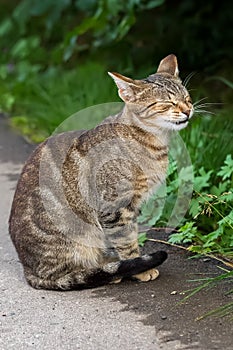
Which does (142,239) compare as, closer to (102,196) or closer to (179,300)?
(102,196)

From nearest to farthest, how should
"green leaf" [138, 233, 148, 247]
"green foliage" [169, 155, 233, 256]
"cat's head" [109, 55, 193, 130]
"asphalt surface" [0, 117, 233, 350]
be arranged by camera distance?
"asphalt surface" [0, 117, 233, 350] < "cat's head" [109, 55, 193, 130] < "green foliage" [169, 155, 233, 256] < "green leaf" [138, 233, 148, 247]

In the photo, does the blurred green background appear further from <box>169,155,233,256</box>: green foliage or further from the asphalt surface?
the asphalt surface

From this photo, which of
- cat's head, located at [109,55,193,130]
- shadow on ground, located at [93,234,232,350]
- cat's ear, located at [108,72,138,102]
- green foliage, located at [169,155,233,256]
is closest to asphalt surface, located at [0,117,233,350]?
shadow on ground, located at [93,234,232,350]

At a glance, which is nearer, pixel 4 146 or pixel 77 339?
pixel 77 339

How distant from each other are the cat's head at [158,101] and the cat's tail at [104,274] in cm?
65

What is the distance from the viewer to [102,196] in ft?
12.3

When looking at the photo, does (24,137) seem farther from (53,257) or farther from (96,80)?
(53,257)

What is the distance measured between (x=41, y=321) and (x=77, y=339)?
262 mm

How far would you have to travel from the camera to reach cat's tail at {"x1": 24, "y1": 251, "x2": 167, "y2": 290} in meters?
3.66

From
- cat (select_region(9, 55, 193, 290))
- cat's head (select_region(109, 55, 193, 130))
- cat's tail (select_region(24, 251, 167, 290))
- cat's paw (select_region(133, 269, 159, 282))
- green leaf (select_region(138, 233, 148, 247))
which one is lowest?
green leaf (select_region(138, 233, 148, 247))

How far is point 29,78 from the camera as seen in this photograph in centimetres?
716

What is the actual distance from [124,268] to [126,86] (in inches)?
34.7

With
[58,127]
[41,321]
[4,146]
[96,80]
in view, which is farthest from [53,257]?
[96,80]

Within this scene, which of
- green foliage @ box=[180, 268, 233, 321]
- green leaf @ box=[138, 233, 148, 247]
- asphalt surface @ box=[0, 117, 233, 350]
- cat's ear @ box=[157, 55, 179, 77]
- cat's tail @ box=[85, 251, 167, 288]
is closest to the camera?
asphalt surface @ box=[0, 117, 233, 350]
